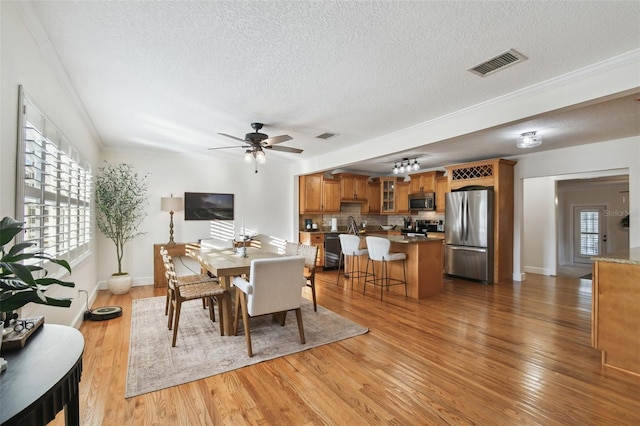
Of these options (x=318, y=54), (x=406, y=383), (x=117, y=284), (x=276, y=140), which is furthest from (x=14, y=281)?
(x=117, y=284)

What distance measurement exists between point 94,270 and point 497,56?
5887 millimetres

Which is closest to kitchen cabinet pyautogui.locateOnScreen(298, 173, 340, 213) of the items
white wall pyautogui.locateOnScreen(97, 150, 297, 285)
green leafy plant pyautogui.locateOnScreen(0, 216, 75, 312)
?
white wall pyautogui.locateOnScreen(97, 150, 297, 285)

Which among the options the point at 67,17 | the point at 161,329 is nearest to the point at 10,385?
the point at 67,17

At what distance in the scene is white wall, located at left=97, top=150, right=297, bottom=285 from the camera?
17.9 ft

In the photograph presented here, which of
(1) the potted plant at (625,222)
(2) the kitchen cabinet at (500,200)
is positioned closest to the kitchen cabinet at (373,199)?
(2) the kitchen cabinet at (500,200)

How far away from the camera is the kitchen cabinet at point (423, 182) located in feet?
22.9

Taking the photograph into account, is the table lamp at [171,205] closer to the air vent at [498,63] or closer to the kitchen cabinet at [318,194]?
the kitchen cabinet at [318,194]

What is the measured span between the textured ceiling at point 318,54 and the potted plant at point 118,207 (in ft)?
4.32

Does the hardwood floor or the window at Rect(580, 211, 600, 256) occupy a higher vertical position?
the window at Rect(580, 211, 600, 256)

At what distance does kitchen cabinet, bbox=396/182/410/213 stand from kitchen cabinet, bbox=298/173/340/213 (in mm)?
1595

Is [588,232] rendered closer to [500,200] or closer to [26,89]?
[500,200]

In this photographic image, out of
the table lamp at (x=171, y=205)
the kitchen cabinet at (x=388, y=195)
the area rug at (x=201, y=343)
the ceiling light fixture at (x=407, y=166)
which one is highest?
the ceiling light fixture at (x=407, y=166)

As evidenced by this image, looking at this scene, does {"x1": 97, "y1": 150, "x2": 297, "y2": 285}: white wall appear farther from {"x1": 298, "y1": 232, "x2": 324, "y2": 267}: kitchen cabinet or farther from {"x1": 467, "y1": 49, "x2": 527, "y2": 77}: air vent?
{"x1": 467, "y1": 49, "x2": 527, "y2": 77}: air vent

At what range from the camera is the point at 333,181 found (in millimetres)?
7371
